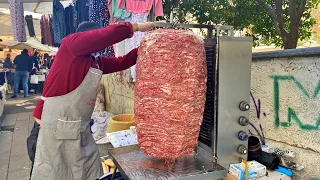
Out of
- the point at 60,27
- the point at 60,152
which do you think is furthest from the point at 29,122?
the point at 60,152

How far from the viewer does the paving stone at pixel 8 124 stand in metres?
7.26

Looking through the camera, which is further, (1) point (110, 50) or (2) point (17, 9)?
(2) point (17, 9)

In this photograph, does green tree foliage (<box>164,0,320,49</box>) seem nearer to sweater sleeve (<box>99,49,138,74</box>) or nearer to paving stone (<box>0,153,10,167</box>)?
sweater sleeve (<box>99,49,138,74</box>)

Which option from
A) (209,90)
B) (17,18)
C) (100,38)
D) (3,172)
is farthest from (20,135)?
(209,90)

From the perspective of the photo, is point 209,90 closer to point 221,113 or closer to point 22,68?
point 221,113

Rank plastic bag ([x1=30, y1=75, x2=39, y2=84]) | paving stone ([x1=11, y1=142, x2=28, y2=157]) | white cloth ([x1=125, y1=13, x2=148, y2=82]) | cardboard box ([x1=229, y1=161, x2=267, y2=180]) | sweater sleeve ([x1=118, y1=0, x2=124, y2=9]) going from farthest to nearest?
plastic bag ([x1=30, y1=75, x2=39, y2=84]) → paving stone ([x1=11, y1=142, x2=28, y2=157]) → sweater sleeve ([x1=118, y1=0, x2=124, y2=9]) → white cloth ([x1=125, y1=13, x2=148, y2=82]) → cardboard box ([x1=229, y1=161, x2=267, y2=180])

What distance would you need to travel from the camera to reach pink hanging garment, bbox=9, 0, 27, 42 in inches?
281

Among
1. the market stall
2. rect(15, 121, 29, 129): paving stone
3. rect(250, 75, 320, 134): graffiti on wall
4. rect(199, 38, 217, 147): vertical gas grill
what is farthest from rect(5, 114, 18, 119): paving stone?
rect(199, 38, 217, 147): vertical gas grill

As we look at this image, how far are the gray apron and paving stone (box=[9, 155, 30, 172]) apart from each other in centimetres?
269

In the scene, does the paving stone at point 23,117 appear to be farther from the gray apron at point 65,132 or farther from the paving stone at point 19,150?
the gray apron at point 65,132

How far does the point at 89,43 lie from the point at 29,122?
265 inches

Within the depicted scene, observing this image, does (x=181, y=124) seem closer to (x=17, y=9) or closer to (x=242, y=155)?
(x=242, y=155)

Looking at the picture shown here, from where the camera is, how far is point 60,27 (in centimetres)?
674

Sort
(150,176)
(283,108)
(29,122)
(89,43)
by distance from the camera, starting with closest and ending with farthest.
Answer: (150,176)
(89,43)
(283,108)
(29,122)
